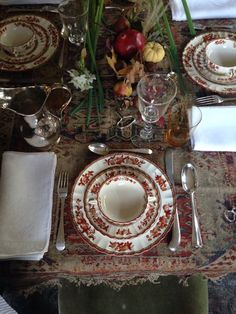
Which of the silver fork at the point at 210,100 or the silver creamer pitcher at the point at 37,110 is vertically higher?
the silver fork at the point at 210,100

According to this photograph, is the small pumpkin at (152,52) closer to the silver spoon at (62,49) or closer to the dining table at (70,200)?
the dining table at (70,200)

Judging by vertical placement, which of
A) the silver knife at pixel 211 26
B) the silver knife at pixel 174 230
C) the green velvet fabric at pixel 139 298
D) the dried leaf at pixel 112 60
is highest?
the silver knife at pixel 211 26

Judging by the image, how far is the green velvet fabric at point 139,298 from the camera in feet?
2.66

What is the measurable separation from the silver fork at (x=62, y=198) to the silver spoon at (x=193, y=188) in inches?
9.3

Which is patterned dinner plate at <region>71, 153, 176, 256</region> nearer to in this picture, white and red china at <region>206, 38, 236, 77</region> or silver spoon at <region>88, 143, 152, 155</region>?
silver spoon at <region>88, 143, 152, 155</region>

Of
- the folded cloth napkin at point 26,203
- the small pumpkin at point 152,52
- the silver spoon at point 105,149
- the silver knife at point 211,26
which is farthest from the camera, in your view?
the silver knife at point 211,26

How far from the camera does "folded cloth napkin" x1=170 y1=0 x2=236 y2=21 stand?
930 mm

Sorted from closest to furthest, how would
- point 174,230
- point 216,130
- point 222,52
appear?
point 174,230
point 216,130
point 222,52

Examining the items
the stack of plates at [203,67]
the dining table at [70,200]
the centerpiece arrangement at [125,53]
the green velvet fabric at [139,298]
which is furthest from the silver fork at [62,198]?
the stack of plates at [203,67]

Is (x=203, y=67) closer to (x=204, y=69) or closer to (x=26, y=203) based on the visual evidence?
(x=204, y=69)

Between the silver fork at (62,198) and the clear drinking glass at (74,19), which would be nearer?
the silver fork at (62,198)

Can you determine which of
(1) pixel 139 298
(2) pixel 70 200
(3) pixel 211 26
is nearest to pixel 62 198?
(2) pixel 70 200

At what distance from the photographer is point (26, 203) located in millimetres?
638

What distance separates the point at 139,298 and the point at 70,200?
36cm
